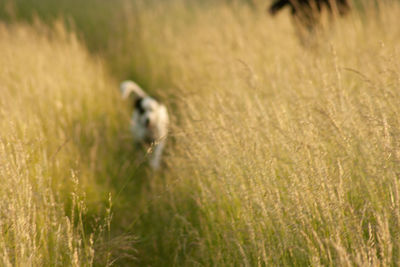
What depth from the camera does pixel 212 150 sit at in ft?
9.43

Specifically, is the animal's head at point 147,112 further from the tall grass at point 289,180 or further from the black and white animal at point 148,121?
the tall grass at point 289,180

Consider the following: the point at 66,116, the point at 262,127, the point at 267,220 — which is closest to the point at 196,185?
the point at 262,127

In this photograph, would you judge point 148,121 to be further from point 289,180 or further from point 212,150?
point 289,180

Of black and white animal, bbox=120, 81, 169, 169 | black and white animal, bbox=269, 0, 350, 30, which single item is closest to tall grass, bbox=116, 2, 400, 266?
black and white animal, bbox=120, 81, 169, 169

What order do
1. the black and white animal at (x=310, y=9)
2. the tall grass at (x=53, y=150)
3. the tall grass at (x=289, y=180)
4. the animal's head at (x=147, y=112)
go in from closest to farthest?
the tall grass at (x=289, y=180), the tall grass at (x=53, y=150), the animal's head at (x=147, y=112), the black and white animal at (x=310, y=9)

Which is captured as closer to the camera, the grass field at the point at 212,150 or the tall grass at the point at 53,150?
the grass field at the point at 212,150

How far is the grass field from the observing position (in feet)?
6.44

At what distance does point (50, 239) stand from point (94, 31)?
7.82 meters

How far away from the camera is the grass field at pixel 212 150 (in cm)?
196

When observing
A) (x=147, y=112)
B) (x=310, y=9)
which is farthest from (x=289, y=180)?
(x=310, y=9)

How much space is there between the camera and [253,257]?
2.09 m

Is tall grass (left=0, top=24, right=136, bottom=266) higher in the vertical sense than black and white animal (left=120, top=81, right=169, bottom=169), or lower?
higher

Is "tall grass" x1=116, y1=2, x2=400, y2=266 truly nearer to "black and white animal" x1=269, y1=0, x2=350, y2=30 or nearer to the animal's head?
the animal's head

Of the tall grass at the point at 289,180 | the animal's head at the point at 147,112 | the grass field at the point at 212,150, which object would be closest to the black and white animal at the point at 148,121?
the animal's head at the point at 147,112
